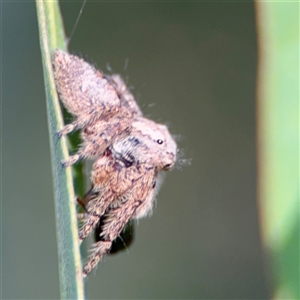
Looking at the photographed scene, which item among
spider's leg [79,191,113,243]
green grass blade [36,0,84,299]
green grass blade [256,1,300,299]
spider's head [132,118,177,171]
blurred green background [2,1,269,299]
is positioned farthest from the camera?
blurred green background [2,1,269,299]

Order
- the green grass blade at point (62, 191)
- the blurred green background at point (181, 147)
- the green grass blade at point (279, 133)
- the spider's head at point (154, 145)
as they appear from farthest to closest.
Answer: the blurred green background at point (181, 147)
the spider's head at point (154, 145)
the green grass blade at point (279, 133)
the green grass blade at point (62, 191)

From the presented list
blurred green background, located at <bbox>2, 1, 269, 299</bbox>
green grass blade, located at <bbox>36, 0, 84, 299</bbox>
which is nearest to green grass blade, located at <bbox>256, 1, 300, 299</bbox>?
green grass blade, located at <bbox>36, 0, 84, 299</bbox>

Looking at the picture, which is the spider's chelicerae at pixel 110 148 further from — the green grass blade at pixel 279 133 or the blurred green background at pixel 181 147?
the blurred green background at pixel 181 147

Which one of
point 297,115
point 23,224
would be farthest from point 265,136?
point 23,224

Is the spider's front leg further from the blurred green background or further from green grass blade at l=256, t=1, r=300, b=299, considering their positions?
the blurred green background

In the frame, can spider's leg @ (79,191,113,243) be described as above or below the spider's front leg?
below

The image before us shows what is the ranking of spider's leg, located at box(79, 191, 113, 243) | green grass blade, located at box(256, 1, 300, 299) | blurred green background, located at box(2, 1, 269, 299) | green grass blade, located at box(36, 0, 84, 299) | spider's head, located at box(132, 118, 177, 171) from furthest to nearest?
1. blurred green background, located at box(2, 1, 269, 299)
2. spider's head, located at box(132, 118, 177, 171)
3. spider's leg, located at box(79, 191, 113, 243)
4. green grass blade, located at box(256, 1, 300, 299)
5. green grass blade, located at box(36, 0, 84, 299)

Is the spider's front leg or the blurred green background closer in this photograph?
the spider's front leg

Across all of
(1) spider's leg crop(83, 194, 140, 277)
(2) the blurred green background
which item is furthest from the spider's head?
(2) the blurred green background

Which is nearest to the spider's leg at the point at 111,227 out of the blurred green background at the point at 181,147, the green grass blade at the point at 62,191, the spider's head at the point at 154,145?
the spider's head at the point at 154,145

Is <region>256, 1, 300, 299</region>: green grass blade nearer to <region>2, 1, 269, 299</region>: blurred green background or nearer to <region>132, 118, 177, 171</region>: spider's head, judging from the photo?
<region>132, 118, 177, 171</region>: spider's head
